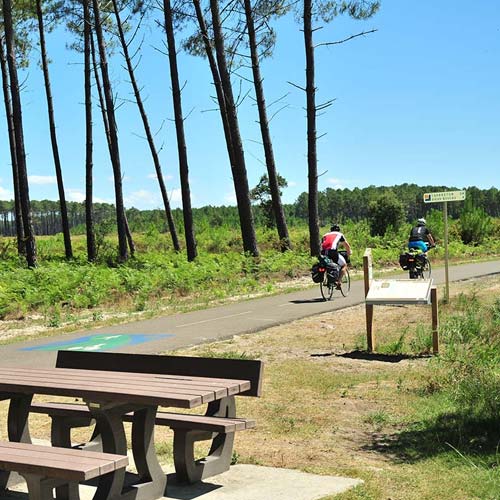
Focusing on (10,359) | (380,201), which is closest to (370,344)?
(10,359)

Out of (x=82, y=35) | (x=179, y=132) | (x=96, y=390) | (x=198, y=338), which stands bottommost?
(x=198, y=338)

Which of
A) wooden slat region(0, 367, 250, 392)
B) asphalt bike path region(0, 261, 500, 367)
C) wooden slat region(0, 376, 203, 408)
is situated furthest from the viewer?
asphalt bike path region(0, 261, 500, 367)

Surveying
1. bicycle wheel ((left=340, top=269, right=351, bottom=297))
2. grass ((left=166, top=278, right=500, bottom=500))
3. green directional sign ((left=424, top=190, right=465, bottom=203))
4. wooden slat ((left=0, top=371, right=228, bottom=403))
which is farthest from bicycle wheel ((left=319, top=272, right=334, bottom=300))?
wooden slat ((left=0, top=371, right=228, bottom=403))

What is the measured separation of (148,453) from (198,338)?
25.6ft

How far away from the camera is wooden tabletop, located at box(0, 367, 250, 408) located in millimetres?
4500

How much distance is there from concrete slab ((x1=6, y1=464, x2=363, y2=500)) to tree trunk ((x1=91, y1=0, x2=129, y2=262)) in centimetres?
2485

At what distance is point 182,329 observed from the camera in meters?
13.9

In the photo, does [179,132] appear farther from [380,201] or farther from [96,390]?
[380,201]

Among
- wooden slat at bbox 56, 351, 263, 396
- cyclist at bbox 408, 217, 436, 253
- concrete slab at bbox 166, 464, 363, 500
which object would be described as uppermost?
cyclist at bbox 408, 217, 436, 253

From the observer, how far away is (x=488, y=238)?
46188 mm

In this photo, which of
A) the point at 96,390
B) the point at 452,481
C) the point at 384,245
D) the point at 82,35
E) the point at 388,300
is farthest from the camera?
the point at 384,245

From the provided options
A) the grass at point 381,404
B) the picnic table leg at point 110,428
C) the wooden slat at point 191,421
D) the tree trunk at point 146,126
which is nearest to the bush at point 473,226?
the tree trunk at point 146,126

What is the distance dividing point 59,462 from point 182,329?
32.7ft

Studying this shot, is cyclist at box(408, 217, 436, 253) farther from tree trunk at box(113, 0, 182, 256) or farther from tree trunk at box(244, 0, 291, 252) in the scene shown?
tree trunk at box(113, 0, 182, 256)
